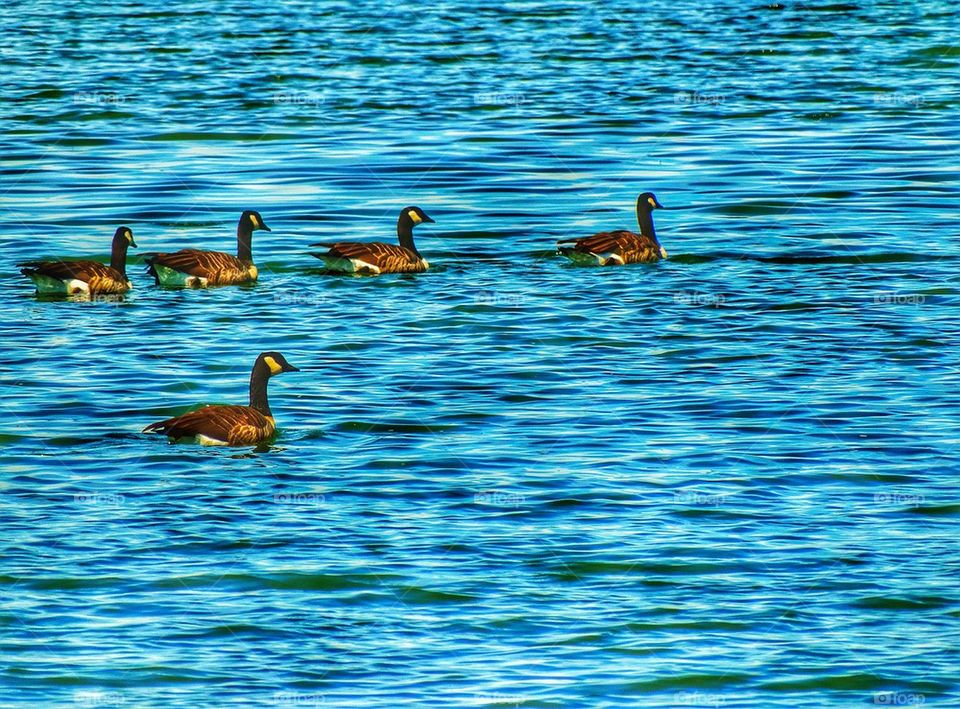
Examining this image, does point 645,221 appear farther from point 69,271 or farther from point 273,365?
point 273,365

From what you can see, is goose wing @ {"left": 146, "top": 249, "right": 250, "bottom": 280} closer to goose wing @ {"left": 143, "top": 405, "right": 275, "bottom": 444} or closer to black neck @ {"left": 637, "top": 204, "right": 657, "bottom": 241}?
black neck @ {"left": 637, "top": 204, "right": 657, "bottom": 241}

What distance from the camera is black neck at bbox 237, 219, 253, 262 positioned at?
1062 inches

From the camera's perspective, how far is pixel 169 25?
190ft

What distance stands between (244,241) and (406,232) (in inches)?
95.5

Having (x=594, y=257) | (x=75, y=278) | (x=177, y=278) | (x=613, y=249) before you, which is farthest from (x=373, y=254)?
(x=75, y=278)

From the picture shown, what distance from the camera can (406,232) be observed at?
2789 centimetres

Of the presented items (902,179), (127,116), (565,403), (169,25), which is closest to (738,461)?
(565,403)

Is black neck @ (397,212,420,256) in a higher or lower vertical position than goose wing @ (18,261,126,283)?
lower

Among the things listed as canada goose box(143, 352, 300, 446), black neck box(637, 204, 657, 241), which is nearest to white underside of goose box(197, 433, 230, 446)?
canada goose box(143, 352, 300, 446)

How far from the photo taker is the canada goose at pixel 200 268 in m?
25.7

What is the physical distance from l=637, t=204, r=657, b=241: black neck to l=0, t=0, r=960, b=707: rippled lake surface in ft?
2.45

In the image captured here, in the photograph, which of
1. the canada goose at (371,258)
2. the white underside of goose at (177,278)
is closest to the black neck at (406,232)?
the canada goose at (371,258)

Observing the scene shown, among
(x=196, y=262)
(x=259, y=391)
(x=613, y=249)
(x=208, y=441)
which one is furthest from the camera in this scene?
(x=613, y=249)

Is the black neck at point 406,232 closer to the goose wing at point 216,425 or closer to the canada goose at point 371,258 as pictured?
the canada goose at point 371,258
